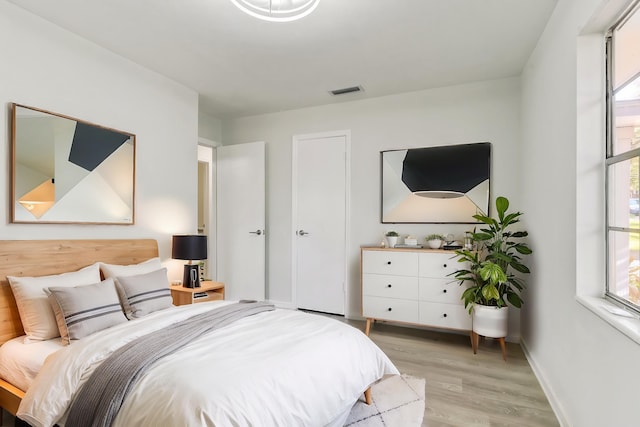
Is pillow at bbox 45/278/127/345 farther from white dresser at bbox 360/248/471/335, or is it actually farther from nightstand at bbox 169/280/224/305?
white dresser at bbox 360/248/471/335

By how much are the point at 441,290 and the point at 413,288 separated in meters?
0.27

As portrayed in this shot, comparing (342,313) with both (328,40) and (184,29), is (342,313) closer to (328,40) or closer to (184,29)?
(328,40)

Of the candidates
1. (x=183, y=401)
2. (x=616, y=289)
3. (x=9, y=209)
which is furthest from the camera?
(x=9, y=209)

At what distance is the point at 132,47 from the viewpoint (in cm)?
296

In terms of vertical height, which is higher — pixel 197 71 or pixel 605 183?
pixel 197 71

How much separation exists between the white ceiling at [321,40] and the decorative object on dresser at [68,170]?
2.53 feet

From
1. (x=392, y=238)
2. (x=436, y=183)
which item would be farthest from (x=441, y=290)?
(x=436, y=183)

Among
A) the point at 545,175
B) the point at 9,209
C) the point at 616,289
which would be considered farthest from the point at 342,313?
the point at 9,209

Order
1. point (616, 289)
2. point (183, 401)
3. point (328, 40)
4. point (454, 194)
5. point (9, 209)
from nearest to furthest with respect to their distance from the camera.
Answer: point (183, 401), point (616, 289), point (9, 209), point (328, 40), point (454, 194)

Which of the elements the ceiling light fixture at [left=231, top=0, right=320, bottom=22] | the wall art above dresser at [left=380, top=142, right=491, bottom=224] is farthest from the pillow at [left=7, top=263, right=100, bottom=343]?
the wall art above dresser at [left=380, top=142, right=491, bottom=224]

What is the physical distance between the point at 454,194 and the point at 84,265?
350cm

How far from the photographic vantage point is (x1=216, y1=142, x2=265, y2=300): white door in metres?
4.62

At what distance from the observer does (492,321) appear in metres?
3.03

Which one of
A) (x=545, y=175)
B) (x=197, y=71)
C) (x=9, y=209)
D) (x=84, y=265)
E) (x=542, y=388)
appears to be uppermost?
(x=197, y=71)
